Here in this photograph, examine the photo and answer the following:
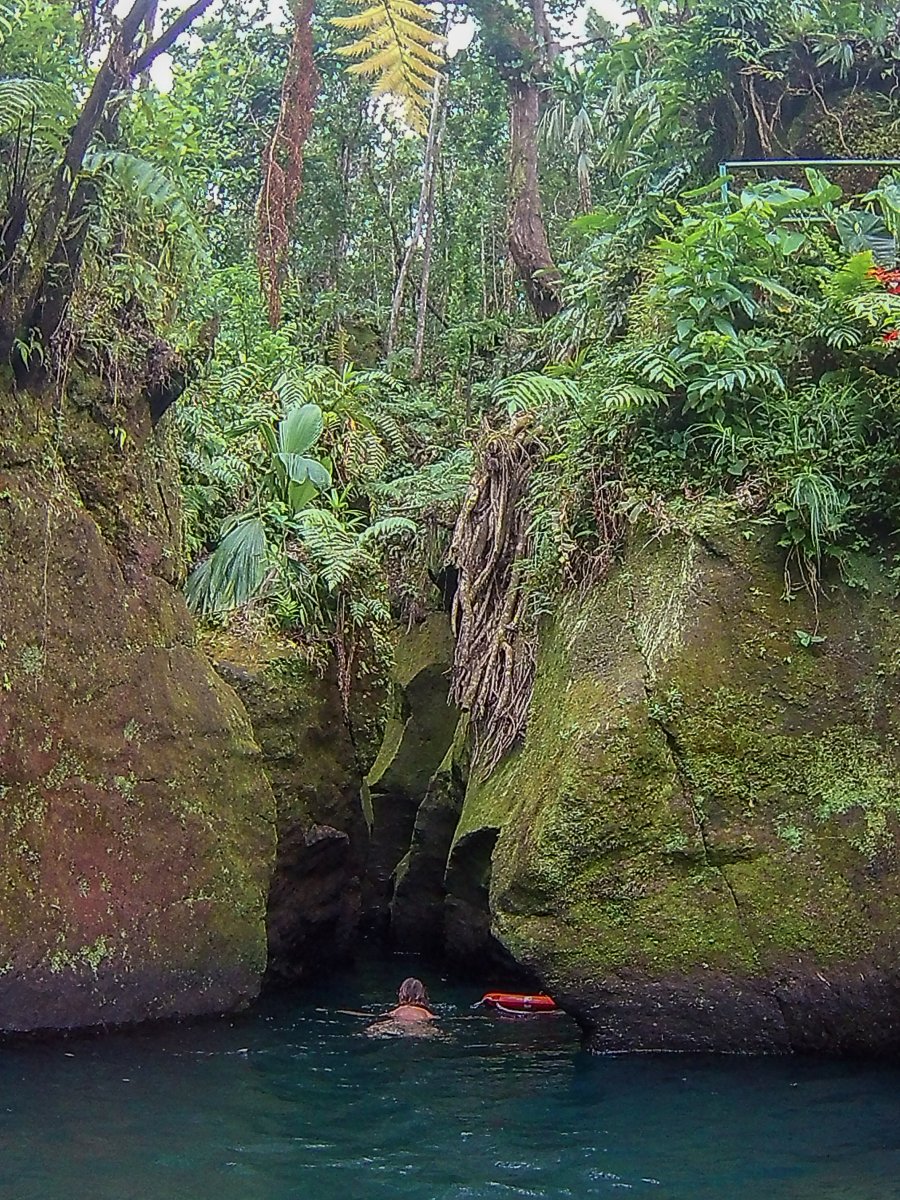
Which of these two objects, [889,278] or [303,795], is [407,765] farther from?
[889,278]

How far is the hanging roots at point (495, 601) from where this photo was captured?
895cm

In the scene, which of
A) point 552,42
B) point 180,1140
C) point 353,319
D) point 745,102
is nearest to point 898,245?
point 745,102

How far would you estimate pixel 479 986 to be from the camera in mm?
10484

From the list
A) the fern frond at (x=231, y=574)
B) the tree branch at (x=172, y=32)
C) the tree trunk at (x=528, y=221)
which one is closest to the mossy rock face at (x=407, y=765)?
the fern frond at (x=231, y=574)

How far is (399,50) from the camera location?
6.18 m

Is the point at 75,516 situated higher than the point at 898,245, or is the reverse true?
the point at 898,245

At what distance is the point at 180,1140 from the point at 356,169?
22.4 m

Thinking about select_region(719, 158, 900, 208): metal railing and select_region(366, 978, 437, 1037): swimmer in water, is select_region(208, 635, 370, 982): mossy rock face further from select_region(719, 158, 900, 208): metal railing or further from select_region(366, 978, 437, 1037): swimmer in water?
select_region(719, 158, 900, 208): metal railing

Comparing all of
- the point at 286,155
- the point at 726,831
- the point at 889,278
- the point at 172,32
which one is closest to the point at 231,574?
the point at 286,155

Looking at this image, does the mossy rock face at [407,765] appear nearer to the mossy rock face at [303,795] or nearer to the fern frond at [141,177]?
the mossy rock face at [303,795]

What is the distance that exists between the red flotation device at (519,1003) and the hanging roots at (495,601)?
72.6 inches

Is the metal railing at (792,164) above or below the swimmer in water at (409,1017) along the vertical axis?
above

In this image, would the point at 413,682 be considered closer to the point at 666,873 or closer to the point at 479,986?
the point at 479,986

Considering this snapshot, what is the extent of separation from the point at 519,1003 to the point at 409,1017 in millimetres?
1118
